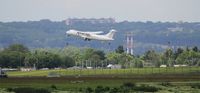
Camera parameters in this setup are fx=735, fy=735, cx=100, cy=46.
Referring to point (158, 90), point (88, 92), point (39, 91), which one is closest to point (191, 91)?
point (158, 90)

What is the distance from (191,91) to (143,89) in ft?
20.3

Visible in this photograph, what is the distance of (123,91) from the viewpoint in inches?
3182

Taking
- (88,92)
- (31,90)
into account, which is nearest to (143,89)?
(88,92)

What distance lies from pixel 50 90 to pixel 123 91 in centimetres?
826

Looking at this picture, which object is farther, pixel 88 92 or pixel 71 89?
pixel 71 89

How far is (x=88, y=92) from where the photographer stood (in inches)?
3155

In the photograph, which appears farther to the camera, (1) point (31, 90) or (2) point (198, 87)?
(2) point (198, 87)

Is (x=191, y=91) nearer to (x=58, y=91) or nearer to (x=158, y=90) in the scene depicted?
(x=158, y=90)

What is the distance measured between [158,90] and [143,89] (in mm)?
1724

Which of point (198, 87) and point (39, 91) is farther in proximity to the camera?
point (198, 87)

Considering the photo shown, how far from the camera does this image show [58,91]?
82.0 metres

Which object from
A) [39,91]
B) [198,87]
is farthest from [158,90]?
[39,91]

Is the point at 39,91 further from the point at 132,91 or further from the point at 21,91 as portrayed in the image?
the point at 132,91

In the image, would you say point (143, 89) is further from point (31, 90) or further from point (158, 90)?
point (31, 90)
